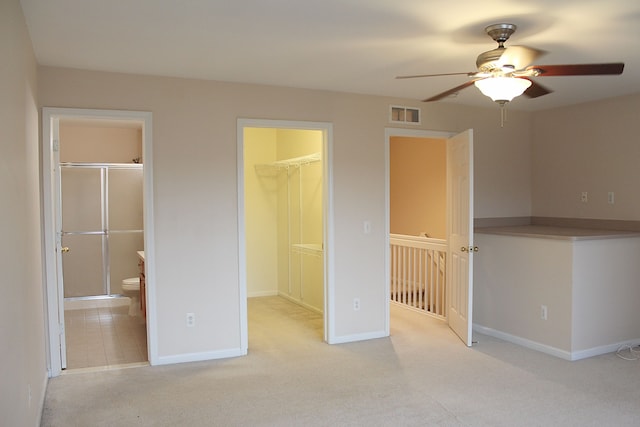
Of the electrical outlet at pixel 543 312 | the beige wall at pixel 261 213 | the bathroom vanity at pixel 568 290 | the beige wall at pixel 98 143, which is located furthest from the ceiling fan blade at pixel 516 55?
the beige wall at pixel 98 143

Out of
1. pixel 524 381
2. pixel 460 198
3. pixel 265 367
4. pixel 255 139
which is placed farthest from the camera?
pixel 255 139

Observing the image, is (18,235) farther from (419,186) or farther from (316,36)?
(419,186)

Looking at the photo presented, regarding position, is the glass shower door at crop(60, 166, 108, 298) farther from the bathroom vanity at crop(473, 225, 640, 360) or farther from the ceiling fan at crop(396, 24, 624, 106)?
the ceiling fan at crop(396, 24, 624, 106)

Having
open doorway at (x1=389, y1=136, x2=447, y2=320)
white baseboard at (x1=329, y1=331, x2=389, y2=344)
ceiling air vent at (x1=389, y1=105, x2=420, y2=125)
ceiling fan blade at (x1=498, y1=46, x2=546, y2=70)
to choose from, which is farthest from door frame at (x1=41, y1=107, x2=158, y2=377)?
open doorway at (x1=389, y1=136, x2=447, y2=320)

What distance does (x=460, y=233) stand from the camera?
474 cm

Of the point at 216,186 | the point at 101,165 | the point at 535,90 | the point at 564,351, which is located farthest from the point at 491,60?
the point at 101,165

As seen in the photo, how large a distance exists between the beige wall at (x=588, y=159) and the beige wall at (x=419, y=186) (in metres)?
1.11

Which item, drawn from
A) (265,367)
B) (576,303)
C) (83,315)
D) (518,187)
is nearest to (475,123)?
(518,187)

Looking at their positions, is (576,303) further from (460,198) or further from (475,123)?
(475,123)

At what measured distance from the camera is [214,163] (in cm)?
419

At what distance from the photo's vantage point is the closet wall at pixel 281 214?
20.1 ft

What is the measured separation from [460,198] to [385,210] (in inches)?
28.0

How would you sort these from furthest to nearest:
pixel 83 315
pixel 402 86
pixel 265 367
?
pixel 83 315 → pixel 402 86 → pixel 265 367

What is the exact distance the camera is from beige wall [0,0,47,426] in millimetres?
2023
